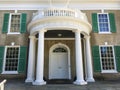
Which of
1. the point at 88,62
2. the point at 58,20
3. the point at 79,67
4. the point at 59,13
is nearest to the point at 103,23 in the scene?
the point at 88,62

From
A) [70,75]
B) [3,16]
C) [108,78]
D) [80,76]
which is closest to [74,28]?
[80,76]

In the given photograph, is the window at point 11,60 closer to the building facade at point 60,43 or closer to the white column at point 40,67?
the building facade at point 60,43

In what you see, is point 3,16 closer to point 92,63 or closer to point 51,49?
point 51,49

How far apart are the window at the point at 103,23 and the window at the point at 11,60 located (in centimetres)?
775

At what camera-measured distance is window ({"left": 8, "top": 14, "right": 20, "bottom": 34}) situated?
14.8m

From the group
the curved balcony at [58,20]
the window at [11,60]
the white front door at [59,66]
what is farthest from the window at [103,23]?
the window at [11,60]

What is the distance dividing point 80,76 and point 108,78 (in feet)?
13.1

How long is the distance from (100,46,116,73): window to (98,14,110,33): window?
1.70 m

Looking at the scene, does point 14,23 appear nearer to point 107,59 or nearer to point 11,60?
point 11,60

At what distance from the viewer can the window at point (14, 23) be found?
583 inches

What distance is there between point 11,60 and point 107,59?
8163mm

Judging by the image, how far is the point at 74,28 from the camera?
11750 millimetres

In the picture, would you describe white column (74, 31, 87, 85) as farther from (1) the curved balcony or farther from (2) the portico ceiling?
(2) the portico ceiling

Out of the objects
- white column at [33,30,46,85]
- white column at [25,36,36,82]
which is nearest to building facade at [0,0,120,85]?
white column at [25,36,36,82]
